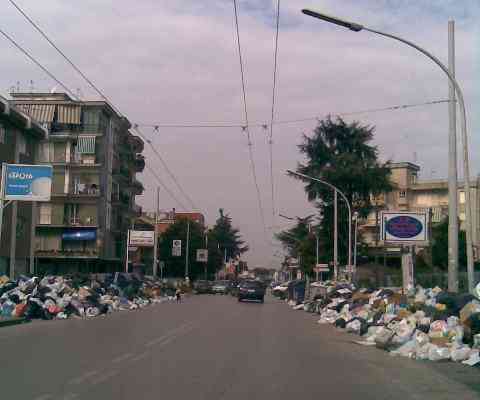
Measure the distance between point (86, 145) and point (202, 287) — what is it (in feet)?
78.3

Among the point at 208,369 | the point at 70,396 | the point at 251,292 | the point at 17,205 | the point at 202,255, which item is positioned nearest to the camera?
the point at 70,396

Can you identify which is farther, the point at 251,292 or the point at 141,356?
the point at 251,292

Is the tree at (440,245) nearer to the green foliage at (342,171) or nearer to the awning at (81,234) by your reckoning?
the green foliage at (342,171)

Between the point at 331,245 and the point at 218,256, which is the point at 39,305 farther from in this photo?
the point at 218,256

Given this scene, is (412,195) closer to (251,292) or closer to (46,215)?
(251,292)

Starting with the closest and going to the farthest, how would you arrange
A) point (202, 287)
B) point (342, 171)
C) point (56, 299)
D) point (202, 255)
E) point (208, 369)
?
point (208, 369)
point (56, 299)
point (342, 171)
point (202, 287)
point (202, 255)

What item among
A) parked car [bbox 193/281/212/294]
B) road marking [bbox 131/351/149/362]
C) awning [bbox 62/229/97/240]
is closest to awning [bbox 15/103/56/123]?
awning [bbox 62/229/97/240]

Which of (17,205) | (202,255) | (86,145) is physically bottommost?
(202,255)

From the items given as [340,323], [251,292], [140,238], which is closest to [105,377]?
[340,323]

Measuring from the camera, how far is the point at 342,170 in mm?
58250

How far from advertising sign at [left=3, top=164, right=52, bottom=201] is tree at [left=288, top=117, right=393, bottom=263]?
30662 millimetres

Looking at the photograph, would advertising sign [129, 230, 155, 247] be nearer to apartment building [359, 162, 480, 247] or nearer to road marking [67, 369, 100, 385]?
apartment building [359, 162, 480, 247]

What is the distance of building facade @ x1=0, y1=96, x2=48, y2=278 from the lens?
41719 millimetres

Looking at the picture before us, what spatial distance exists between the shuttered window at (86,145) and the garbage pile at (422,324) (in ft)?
141
